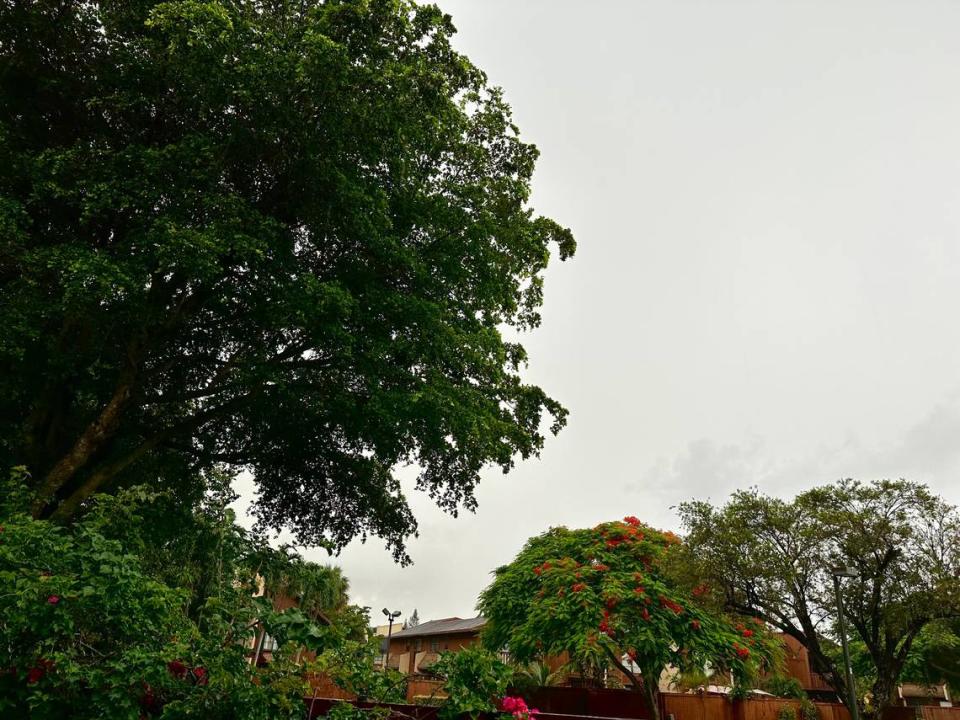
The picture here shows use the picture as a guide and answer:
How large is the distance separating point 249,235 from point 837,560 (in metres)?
18.6

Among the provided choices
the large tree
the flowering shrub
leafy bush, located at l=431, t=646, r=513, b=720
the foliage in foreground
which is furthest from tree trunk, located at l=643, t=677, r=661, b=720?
the foliage in foreground

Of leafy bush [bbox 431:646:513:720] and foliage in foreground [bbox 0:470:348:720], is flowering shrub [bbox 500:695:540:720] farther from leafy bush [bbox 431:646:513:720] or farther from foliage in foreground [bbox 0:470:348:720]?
foliage in foreground [bbox 0:470:348:720]

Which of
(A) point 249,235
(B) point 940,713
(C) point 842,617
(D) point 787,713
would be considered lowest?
(D) point 787,713

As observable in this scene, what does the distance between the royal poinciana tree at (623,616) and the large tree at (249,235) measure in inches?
302

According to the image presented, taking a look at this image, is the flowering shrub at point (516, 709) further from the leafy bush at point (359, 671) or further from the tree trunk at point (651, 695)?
the tree trunk at point (651, 695)

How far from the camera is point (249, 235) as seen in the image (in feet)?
40.3

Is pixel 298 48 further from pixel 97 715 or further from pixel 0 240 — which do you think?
pixel 97 715

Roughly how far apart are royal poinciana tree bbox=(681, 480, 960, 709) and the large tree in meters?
7.68

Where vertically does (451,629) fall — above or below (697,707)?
above

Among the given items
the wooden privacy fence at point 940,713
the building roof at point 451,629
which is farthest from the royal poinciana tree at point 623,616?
the building roof at point 451,629

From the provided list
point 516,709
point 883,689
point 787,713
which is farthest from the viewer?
point 787,713

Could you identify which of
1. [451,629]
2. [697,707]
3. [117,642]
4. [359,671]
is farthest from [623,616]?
[451,629]

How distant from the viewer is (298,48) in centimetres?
1196

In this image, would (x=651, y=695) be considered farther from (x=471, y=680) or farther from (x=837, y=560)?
(x=471, y=680)
